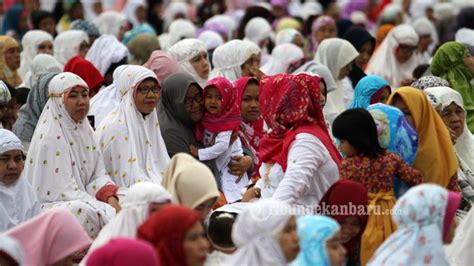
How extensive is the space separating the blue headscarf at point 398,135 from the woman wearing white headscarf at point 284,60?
4.89m

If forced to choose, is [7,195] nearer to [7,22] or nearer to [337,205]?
[337,205]

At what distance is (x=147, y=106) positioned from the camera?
9781mm

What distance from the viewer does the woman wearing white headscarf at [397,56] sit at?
1452 cm

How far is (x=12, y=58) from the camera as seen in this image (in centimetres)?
1325

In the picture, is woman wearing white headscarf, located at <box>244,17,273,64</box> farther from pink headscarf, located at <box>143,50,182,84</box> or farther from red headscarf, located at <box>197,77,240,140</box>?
red headscarf, located at <box>197,77,240,140</box>

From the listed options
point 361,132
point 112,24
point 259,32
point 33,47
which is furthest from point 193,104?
point 112,24

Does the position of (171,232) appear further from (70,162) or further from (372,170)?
(70,162)

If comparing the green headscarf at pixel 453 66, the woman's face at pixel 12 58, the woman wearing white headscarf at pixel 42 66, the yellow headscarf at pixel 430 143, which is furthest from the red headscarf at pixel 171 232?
the woman's face at pixel 12 58

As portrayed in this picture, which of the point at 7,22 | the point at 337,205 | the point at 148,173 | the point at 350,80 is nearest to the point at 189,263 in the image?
the point at 337,205

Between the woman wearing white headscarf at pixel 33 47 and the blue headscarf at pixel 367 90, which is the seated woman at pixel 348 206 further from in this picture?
the woman wearing white headscarf at pixel 33 47

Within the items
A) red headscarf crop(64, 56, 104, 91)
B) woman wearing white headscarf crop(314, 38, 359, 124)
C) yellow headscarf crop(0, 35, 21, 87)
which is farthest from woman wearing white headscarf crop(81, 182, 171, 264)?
yellow headscarf crop(0, 35, 21, 87)

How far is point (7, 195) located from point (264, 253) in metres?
2.52

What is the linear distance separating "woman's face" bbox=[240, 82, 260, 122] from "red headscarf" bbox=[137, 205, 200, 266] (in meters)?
4.02

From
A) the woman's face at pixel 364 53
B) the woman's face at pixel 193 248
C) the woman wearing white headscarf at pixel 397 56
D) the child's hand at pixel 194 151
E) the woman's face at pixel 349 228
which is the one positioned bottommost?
the woman wearing white headscarf at pixel 397 56
